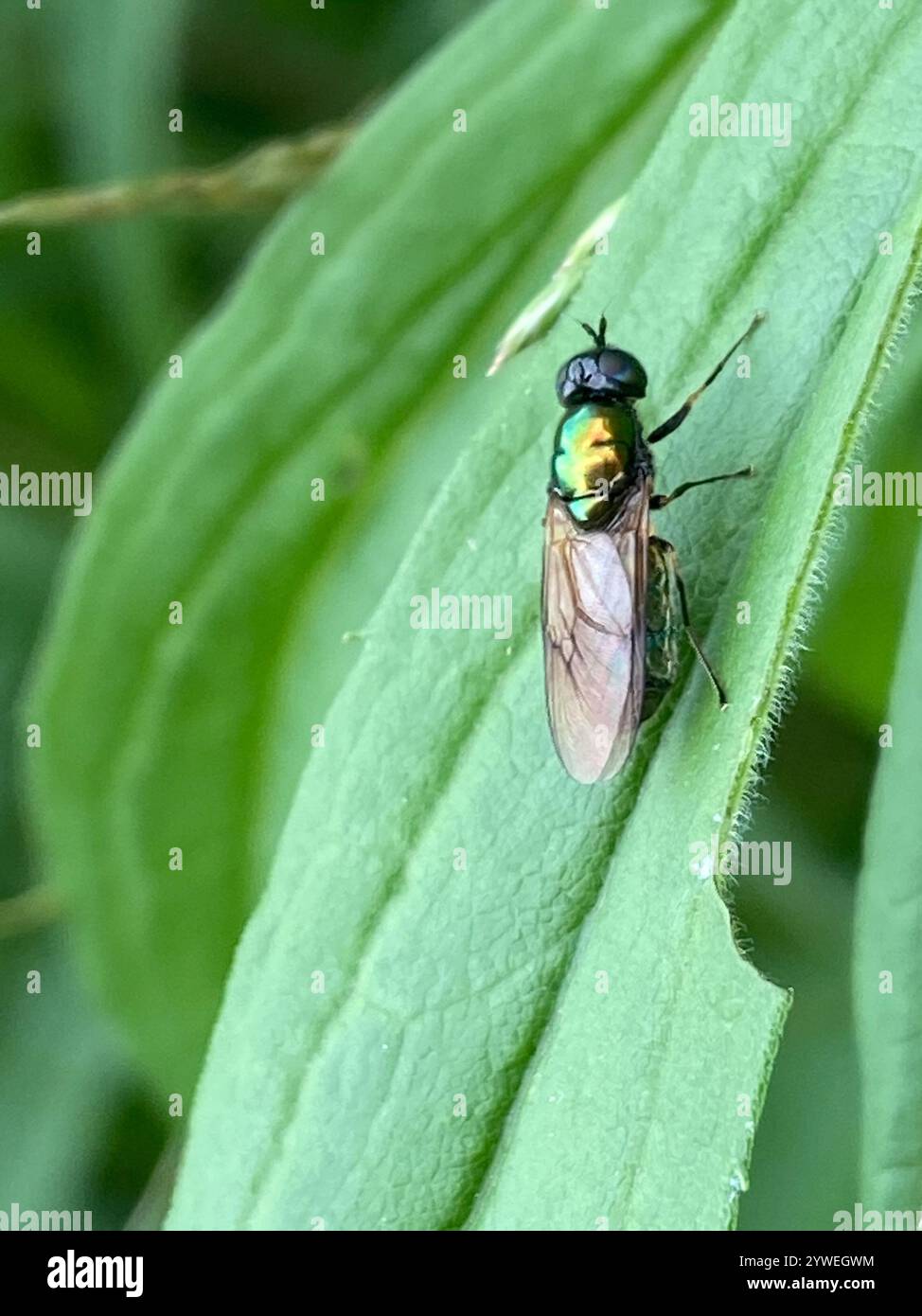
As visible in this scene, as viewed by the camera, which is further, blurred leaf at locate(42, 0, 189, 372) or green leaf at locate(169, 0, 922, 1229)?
blurred leaf at locate(42, 0, 189, 372)

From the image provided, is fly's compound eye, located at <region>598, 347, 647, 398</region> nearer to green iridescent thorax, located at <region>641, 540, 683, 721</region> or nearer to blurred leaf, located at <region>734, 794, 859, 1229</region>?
green iridescent thorax, located at <region>641, 540, 683, 721</region>

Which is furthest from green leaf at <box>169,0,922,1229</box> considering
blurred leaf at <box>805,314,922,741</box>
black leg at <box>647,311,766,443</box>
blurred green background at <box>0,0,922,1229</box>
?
blurred green background at <box>0,0,922,1229</box>

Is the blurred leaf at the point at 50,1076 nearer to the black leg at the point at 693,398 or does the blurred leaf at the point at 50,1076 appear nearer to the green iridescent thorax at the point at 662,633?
the green iridescent thorax at the point at 662,633

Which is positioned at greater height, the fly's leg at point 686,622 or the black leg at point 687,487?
the black leg at point 687,487

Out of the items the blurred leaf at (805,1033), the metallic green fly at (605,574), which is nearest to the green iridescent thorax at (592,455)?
the metallic green fly at (605,574)
